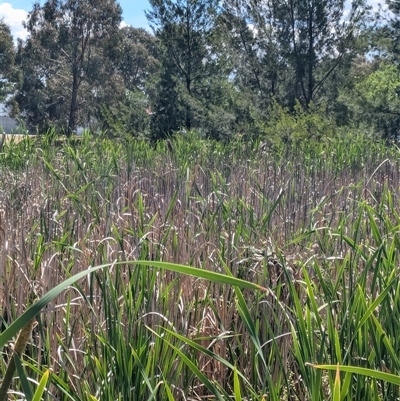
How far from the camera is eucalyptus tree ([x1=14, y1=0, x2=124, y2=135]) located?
24.4 metres

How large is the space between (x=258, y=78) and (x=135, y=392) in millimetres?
15508

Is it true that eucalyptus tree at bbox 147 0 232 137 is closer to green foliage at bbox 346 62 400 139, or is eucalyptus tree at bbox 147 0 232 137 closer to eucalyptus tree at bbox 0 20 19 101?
green foliage at bbox 346 62 400 139

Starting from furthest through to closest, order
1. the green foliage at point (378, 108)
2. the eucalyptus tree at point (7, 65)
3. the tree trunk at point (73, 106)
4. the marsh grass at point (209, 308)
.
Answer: the eucalyptus tree at point (7, 65) < the tree trunk at point (73, 106) < the green foliage at point (378, 108) < the marsh grass at point (209, 308)

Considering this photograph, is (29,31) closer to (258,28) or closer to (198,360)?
(258,28)

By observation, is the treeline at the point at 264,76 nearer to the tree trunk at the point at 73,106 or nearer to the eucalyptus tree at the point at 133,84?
the eucalyptus tree at the point at 133,84

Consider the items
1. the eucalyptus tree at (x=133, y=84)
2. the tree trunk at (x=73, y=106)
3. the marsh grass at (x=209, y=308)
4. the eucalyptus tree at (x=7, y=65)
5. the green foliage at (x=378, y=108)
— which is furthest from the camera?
the eucalyptus tree at (x=7, y=65)

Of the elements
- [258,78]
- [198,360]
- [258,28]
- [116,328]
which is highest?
[258,28]

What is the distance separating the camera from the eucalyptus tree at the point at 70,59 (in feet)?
80.0

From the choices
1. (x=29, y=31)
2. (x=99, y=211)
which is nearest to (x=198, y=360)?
(x=99, y=211)

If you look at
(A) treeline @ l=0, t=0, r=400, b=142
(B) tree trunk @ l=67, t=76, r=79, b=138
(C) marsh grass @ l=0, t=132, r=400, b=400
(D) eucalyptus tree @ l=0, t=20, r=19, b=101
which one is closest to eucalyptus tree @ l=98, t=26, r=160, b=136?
(A) treeline @ l=0, t=0, r=400, b=142

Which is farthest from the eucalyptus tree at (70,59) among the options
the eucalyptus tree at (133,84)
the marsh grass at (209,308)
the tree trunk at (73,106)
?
the marsh grass at (209,308)

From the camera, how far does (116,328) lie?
1185 millimetres

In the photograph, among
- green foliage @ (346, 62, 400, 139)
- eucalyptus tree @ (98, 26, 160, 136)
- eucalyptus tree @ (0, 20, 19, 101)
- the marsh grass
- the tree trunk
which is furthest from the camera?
eucalyptus tree @ (0, 20, 19, 101)

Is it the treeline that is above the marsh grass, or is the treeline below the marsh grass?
above
